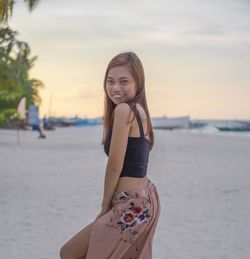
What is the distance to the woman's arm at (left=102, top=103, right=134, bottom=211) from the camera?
2.77 meters

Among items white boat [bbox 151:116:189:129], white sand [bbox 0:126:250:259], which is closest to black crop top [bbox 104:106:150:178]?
white sand [bbox 0:126:250:259]

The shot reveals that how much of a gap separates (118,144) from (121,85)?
0.33m

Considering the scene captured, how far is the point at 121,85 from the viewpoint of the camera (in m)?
2.91

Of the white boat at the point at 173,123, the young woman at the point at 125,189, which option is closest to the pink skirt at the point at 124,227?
the young woman at the point at 125,189

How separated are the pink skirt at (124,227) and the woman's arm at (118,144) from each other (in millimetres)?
87

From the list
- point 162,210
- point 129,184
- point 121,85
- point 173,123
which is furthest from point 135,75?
point 173,123

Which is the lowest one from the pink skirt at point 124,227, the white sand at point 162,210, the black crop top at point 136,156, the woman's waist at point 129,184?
the white sand at point 162,210

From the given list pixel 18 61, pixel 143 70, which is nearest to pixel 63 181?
pixel 143 70

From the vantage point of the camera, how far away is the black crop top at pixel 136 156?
2814mm

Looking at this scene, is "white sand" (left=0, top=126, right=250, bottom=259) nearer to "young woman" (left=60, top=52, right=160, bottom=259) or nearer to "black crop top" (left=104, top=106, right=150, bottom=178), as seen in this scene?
"young woman" (left=60, top=52, right=160, bottom=259)

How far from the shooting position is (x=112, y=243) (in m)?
2.78

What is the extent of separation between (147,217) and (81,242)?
34 cm

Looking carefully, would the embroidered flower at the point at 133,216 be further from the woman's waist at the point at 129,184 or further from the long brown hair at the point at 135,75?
the long brown hair at the point at 135,75

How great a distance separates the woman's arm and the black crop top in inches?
1.7
